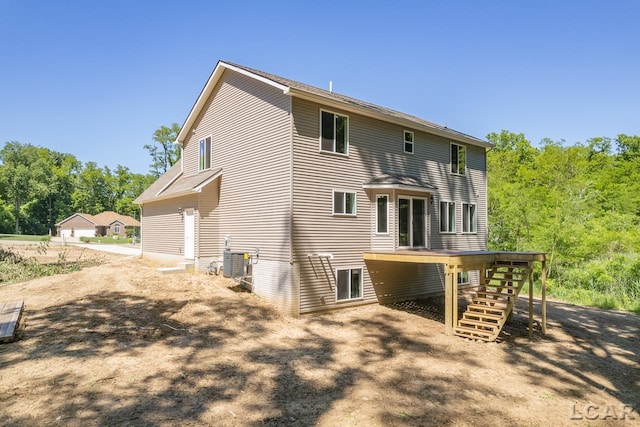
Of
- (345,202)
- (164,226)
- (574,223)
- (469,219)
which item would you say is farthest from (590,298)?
(164,226)

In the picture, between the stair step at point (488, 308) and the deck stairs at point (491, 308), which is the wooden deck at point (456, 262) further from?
the stair step at point (488, 308)

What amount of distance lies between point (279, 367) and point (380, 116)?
9.62 meters

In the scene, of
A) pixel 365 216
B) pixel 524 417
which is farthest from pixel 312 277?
pixel 524 417

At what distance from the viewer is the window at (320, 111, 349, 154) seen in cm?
1218

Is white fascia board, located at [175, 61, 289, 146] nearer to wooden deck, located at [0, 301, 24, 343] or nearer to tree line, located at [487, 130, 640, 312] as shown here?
wooden deck, located at [0, 301, 24, 343]

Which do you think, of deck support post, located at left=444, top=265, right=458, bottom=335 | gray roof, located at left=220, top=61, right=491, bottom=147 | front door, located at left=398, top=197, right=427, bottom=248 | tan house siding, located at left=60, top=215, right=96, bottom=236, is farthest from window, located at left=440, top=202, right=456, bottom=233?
tan house siding, located at left=60, top=215, right=96, bottom=236

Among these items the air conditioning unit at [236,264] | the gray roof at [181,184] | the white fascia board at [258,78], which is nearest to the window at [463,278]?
the air conditioning unit at [236,264]

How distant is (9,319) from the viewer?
27.2ft

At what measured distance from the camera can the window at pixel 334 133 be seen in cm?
1218

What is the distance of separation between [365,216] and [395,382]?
23.1 feet

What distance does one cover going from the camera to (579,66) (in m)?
15.2

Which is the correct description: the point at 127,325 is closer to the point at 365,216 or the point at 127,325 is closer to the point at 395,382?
the point at 395,382

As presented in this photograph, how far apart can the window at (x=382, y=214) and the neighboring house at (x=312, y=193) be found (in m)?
0.04

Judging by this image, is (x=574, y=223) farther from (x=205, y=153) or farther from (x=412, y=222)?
(x=205, y=153)
